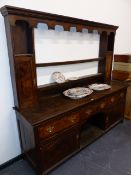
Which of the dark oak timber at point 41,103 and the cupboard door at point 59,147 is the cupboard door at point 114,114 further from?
the cupboard door at point 59,147

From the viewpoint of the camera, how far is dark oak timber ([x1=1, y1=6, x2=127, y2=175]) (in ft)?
4.49

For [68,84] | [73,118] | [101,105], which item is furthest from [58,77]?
[101,105]

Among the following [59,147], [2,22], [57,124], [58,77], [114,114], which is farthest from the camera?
[114,114]

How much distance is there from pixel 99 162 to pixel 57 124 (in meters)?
0.81

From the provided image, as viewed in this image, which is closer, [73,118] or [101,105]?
[73,118]

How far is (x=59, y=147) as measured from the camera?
1.61m

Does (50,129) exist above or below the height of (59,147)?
above

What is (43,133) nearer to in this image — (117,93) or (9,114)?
(9,114)

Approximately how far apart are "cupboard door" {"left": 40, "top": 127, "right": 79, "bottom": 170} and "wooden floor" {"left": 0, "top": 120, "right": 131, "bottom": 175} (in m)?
0.16

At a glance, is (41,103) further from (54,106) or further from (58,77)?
(58,77)

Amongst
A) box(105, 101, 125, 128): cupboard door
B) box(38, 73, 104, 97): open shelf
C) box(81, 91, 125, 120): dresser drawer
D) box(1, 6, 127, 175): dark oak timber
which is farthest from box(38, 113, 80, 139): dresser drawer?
box(105, 101, 125, 128): cupboard door

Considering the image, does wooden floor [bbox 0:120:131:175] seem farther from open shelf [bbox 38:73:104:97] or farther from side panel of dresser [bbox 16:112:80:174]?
open shelf [bbox 38:73:104:97]

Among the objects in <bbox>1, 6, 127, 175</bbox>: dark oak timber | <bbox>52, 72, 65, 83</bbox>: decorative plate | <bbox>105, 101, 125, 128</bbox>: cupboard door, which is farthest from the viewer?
<bbox>105, 101, 125, 128</bbox>: cupboard door

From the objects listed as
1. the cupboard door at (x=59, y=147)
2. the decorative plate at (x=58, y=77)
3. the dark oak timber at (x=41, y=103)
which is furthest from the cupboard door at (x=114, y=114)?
the decorative plate at (x=58, y=77)
